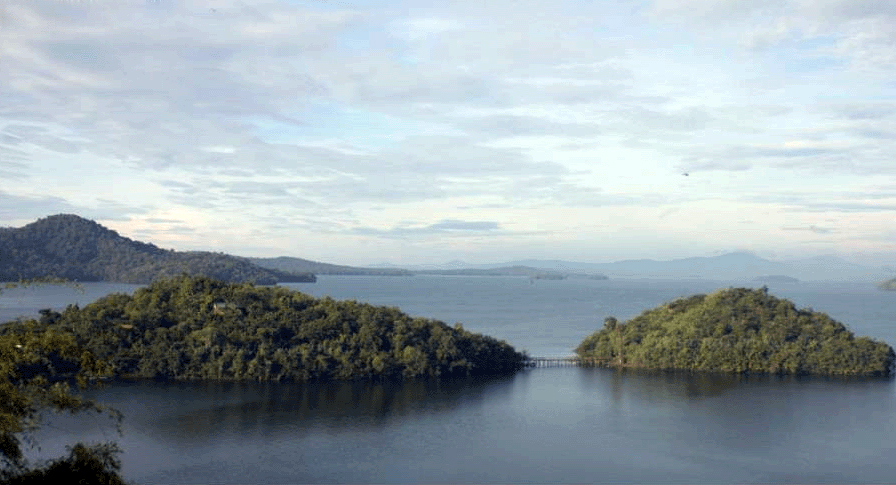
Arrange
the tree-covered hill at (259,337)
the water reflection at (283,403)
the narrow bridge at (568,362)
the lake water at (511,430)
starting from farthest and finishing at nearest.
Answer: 1. the narrow bridge at (568,362)
2. the tree-covered hill at (259,337)
3. the water reflection at (283,403)
4. the lake water at (511,430)

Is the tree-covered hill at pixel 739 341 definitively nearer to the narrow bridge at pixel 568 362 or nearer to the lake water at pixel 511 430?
the narrow bridge at pixel 568 362

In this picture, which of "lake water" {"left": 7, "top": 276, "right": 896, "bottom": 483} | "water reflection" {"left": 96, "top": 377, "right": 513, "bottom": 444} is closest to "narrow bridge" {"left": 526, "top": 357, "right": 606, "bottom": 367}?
"lake water" {"left": 7, "top": 276, "right": 896, "bottom": 483}

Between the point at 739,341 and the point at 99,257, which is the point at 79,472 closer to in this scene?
the point at 739,341

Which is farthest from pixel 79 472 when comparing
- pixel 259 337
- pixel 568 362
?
pixel 568 362

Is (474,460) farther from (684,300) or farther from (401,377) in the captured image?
(684,300)

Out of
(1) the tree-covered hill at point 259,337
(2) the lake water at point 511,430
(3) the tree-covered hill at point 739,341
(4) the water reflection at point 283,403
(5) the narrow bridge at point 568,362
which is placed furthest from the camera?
(5) the narrow bridge at point 568,362

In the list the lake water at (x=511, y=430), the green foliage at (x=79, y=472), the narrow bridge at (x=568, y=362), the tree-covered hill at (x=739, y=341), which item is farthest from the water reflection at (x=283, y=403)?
the green foliage at (x=79, y=472)
